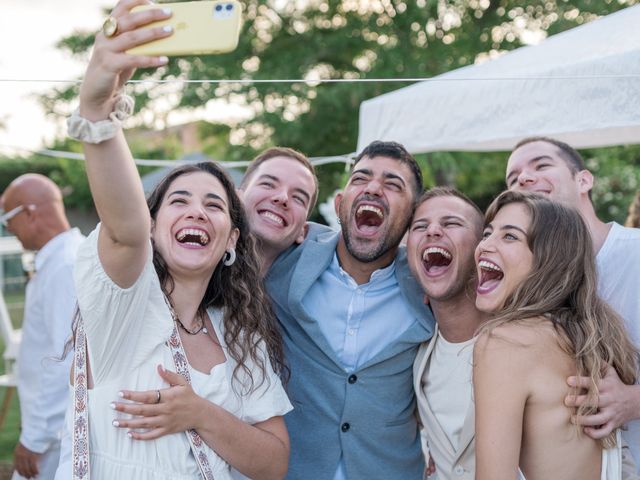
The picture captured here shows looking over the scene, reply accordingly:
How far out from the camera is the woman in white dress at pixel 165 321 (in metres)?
1.64

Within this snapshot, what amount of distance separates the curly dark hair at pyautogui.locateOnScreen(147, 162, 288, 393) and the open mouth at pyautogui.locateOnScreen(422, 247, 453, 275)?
0.68 metres

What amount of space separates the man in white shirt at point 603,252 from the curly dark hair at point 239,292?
37.6 inches

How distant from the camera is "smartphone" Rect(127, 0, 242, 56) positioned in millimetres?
1424

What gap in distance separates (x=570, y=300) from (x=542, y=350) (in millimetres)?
301

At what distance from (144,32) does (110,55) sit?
10cm

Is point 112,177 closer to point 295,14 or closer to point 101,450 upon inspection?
point 101,450

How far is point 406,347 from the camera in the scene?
279 centimetres

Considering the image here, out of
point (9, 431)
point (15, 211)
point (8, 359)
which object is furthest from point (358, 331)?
point (9, 431)

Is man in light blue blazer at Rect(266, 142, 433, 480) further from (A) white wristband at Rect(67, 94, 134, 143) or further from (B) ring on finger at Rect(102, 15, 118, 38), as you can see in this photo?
(B) ring on finger at Rect(102, 15, 118, 38)

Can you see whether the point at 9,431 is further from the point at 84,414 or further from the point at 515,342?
the point at 515,342

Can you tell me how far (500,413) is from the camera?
2043 mm

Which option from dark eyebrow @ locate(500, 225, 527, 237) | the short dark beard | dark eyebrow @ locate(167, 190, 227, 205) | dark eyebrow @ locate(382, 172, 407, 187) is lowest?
the short dark beard

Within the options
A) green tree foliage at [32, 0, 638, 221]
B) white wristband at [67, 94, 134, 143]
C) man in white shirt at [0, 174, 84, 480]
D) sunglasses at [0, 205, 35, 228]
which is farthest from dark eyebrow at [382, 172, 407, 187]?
green tree foliage at [32, 0, 638, 221]

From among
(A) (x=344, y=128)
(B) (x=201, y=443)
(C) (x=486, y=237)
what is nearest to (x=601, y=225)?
(C) (x=486, y=237)
